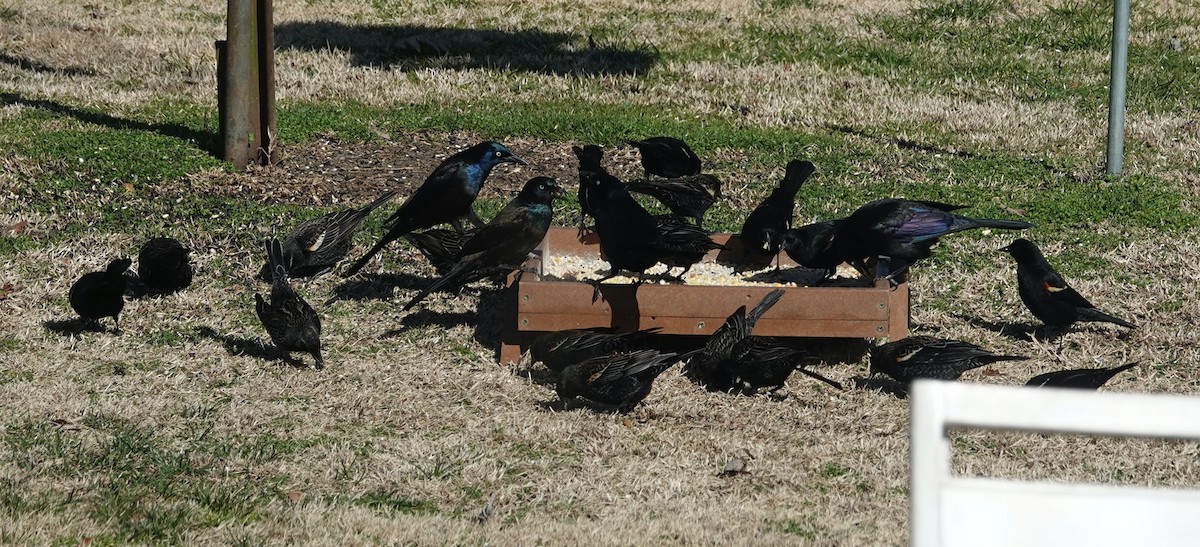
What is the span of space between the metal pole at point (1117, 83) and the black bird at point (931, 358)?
5.64 meters

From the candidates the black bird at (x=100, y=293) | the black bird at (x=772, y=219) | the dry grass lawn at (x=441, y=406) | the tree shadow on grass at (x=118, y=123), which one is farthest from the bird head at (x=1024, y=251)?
the tree shadow on grass at (x=118, y=123)

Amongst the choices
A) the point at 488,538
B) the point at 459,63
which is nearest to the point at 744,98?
the point at 459,63

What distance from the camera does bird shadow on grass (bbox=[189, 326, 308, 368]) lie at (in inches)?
322

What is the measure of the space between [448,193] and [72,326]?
263cm

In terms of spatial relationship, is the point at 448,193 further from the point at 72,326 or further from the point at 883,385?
the point at 883,385

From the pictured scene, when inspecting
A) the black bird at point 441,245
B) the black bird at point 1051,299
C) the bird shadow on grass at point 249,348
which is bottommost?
the bird shadow on grass at point 249,348

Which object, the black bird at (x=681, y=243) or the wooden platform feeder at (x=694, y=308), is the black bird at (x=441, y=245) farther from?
the black bird at (x=681, y=243)

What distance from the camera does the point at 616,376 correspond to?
7152 mm

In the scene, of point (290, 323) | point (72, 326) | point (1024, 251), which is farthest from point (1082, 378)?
point (72, 326)

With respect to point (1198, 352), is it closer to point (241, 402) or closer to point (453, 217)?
point (453, 217)

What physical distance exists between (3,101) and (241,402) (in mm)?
8223

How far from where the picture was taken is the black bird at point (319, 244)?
941cm

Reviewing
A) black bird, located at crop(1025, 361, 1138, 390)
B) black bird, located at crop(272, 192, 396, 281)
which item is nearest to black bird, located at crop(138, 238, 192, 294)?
black bird, located at crop(272, 192, 396, 281)

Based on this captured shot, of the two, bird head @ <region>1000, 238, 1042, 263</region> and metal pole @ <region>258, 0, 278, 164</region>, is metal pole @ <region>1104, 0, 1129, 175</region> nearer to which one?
bird head @ <region>1000, 238, 1042, 263</region>
